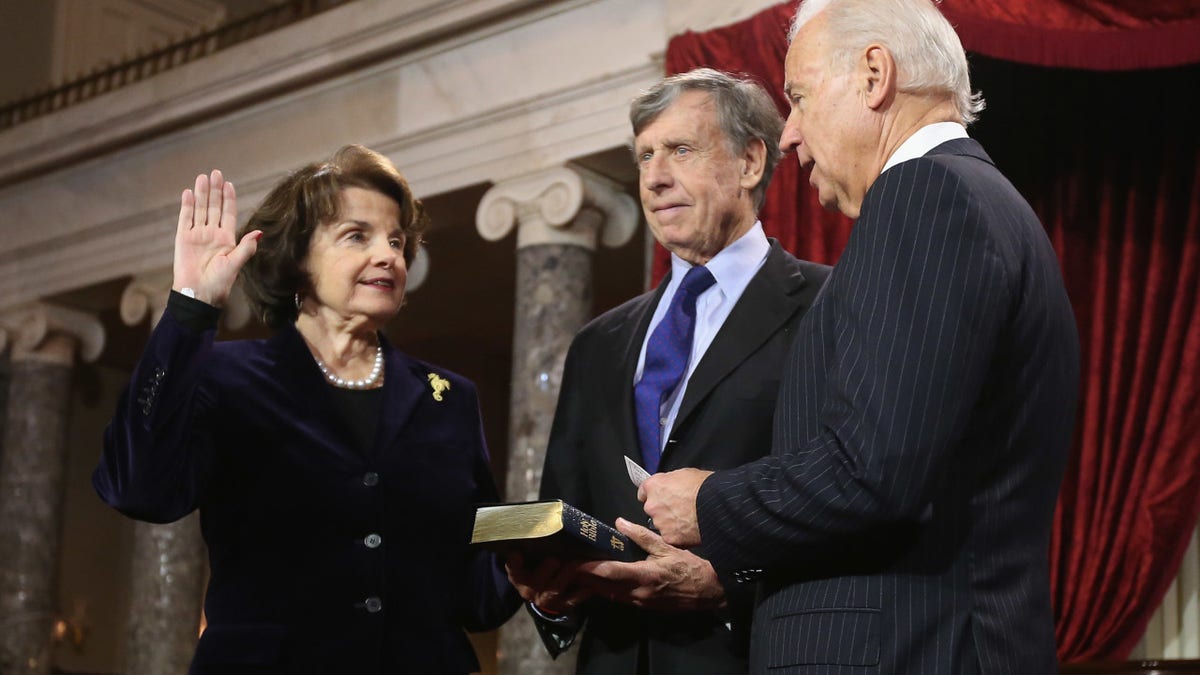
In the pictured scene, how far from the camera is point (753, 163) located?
321 centimetres

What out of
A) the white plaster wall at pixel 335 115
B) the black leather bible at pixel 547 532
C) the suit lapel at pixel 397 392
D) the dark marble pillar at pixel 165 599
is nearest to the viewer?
the black leather bible at pixel 547 532

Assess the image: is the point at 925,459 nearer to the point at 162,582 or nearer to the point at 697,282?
the point at 697,282

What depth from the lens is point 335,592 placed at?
9.45ft

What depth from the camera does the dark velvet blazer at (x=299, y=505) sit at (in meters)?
2.72

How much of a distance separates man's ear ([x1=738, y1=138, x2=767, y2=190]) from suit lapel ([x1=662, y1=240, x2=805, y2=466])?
0.26m

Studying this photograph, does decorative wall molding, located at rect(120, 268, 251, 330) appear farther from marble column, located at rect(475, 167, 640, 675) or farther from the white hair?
the white hair

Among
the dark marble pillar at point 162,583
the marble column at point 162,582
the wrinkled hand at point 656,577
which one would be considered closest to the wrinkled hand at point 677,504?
the wrinkled hand at point 656,577

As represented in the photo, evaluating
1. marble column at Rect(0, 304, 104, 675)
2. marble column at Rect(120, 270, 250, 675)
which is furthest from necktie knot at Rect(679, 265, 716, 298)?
marble column at Rect(0, 304, 104, 675)

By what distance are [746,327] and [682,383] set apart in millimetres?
181

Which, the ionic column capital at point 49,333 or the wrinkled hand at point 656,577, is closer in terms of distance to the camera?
the wrinkled hand at point 656,577

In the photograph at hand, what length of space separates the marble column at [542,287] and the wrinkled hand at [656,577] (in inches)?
177

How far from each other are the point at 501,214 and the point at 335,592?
512cm

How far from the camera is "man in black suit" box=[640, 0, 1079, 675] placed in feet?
6.21

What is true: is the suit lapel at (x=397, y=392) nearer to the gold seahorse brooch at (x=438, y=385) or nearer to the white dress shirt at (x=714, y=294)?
the gold seahorse brooch at (x=438, y=385)
